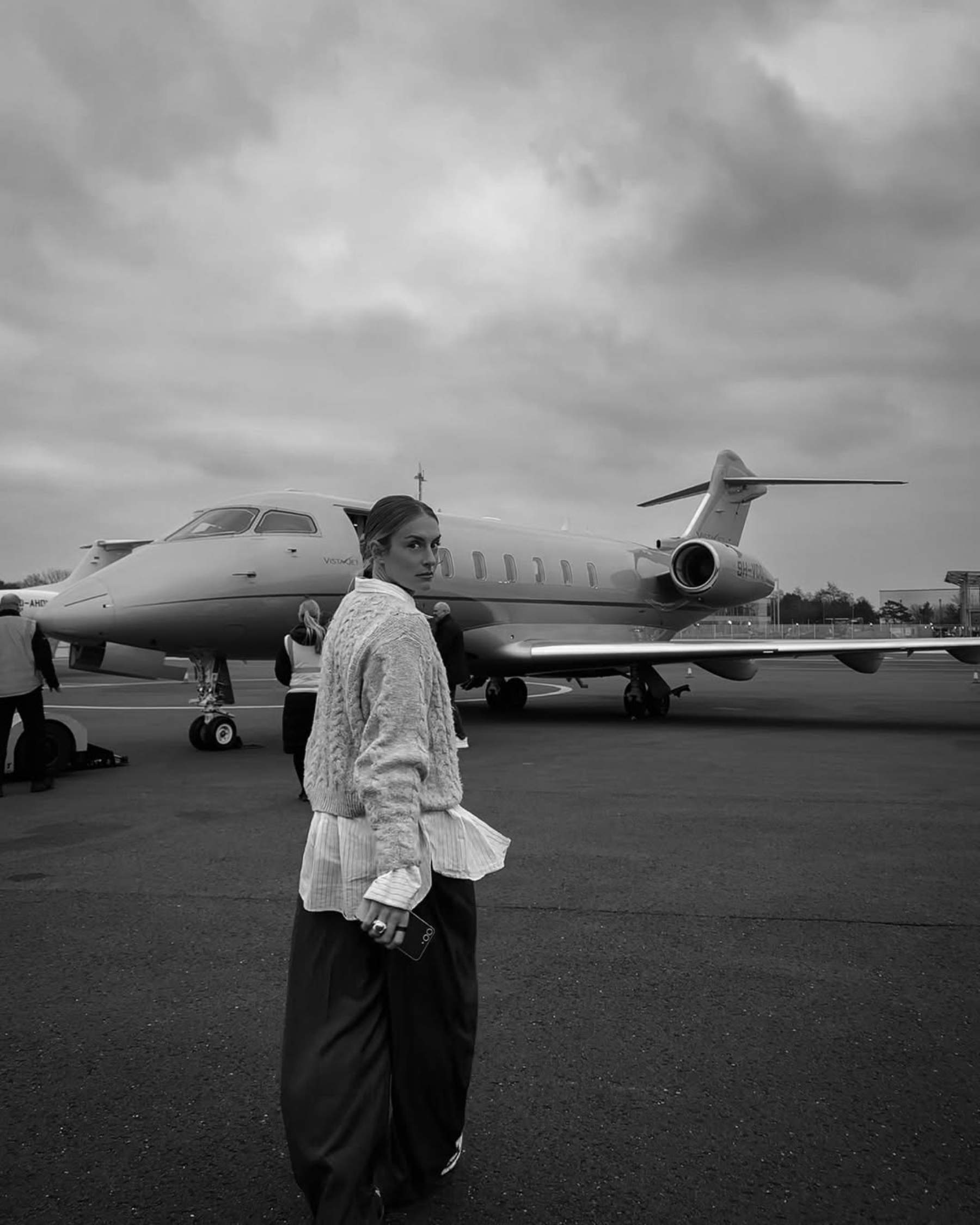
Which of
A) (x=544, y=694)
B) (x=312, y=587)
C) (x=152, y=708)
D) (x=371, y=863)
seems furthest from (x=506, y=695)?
(x=371, y=863)

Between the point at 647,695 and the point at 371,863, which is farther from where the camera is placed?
the point at 647,695

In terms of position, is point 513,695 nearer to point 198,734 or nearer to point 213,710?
point 213,710

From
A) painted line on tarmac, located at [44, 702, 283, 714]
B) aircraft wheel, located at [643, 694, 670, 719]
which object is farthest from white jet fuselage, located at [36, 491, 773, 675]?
painted line on tarmac, located at [44, 702, 283, 714]

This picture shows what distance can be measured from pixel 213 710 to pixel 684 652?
689cm

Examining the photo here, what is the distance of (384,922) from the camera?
7.14 ft

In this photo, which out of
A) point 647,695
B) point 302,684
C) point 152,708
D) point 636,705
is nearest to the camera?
point 302,684

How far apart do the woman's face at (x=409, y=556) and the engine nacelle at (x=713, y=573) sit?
52.3ft

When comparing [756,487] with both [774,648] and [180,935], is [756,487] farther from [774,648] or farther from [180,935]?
[180,935]

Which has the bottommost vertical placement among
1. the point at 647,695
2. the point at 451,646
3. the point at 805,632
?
the point at 647,695

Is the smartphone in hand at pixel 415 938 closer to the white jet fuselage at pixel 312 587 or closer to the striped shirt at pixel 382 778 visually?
the striped shirt at pixel 382 778

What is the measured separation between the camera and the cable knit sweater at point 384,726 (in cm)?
223

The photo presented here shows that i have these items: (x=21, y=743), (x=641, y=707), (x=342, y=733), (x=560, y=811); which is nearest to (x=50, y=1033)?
(x=342, y=733)

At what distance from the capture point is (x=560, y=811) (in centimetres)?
730

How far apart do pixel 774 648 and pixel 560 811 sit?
7.58 m
